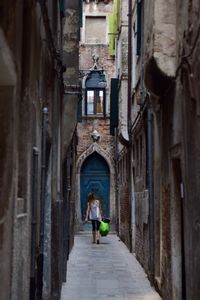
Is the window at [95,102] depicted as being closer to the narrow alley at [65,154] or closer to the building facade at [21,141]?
the narrow alley at [65,154]

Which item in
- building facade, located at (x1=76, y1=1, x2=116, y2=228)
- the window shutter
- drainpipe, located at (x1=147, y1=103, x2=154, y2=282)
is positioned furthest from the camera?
building facade, located at (x1=76, y1=1, x2=116, y2=228)

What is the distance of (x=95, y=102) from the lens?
2722 centimetres

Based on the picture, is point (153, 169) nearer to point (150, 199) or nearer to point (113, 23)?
point (150, 199)

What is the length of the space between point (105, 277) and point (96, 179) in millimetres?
15059

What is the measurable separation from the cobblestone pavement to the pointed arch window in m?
10.7

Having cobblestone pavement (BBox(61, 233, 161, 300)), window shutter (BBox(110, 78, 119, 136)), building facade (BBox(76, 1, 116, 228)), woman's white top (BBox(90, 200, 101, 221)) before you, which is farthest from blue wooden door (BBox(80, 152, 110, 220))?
cobblestone pavement (BBox(61, 233, 161, 300))

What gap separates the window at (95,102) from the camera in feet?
88.4

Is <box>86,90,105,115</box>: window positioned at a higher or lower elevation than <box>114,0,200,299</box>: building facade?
higher

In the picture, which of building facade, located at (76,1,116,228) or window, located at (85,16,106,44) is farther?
window, located at (85,16,106,44)

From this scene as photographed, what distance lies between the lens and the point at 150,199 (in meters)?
10.7

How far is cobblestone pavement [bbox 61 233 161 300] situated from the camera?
9586 millimetres

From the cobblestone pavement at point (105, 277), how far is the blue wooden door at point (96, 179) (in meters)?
8.68

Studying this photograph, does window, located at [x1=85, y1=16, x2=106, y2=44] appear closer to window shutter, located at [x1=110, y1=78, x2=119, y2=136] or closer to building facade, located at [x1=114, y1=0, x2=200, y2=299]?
window shutter, located at [x1=110, y1=78, x2=119, y2=136]

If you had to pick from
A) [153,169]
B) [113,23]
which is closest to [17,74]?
[153,169]
